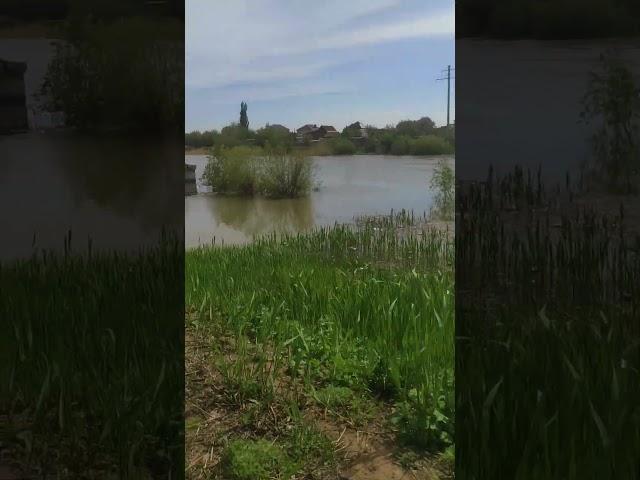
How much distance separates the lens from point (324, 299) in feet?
11.3

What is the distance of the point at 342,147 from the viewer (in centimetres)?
337

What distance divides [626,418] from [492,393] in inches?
18.9

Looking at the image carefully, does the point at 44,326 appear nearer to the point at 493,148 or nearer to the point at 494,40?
the point at 493,148

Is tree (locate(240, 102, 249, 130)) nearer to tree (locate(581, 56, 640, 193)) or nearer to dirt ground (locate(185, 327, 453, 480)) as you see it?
dirt ground (locate(185, 327, 453, 480))

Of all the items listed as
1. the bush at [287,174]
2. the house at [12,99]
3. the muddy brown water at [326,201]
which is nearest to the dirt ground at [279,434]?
the muddy brown water at [326,201]

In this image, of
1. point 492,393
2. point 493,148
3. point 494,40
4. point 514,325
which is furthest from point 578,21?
point 492,393

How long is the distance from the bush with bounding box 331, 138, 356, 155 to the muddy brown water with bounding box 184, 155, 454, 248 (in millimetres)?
40

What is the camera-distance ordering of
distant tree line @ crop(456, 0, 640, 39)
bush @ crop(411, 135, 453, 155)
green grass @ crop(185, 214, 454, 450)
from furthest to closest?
1. bush @ crop(411, 135, 453, 155)
2. green grass @ crop(185, 214, 454, 450)
3. distant tree line @ crop(456, 0, 640, 39)

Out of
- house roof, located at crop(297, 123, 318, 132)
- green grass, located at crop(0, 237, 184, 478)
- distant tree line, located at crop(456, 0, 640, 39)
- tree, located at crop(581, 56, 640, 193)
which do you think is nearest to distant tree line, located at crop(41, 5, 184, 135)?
green grass, located at crop(0, 237, 184, 478)

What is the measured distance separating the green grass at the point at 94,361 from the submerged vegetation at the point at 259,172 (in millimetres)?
1075

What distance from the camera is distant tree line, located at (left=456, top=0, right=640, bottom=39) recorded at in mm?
2324

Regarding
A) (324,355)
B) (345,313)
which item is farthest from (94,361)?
(345,313)

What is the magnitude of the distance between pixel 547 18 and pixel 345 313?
181cm

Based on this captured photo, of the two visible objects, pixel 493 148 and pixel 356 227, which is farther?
pixel 356 227
